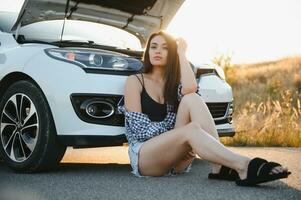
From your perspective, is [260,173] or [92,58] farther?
[92,58]

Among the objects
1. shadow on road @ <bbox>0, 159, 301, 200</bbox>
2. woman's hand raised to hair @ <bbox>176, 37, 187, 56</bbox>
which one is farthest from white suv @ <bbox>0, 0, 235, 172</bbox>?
woman's hand raised to hair @ <bbox>176, 37, 187, 56</bbox>

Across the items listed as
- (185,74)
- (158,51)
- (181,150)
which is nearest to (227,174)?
(181,150)

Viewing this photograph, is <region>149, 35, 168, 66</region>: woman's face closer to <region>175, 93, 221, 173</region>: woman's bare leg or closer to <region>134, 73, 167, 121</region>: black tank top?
<region>134, 73, 167, 121</region>: black tank top

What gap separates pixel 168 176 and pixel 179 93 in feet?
2.40

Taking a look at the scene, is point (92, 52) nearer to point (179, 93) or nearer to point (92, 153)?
point (179, 93)

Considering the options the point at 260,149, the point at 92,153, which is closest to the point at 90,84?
the point at 92,153

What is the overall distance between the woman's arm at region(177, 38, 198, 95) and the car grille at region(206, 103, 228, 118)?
0.71 metres

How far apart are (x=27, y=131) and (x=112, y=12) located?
5.09 ft

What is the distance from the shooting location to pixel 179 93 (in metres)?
5.37

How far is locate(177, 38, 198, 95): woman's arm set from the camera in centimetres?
521

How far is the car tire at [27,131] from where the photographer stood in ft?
17.0

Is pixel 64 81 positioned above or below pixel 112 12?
below

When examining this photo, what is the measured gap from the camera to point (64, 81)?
5184mm

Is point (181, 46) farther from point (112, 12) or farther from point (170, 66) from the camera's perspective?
point (112, 12)
